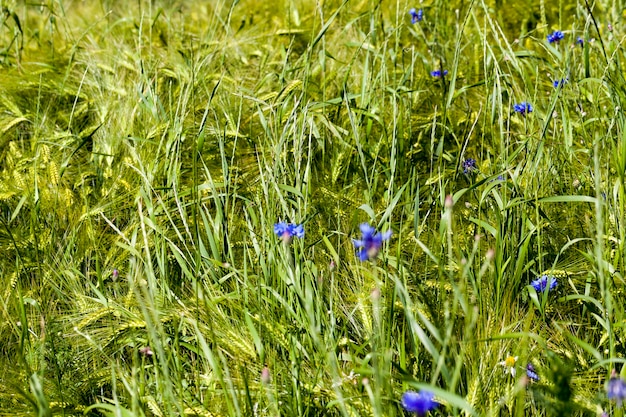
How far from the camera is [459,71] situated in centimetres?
276

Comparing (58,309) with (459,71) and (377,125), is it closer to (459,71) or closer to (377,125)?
(377,125)

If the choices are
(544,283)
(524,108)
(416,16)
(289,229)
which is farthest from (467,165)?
(416,16)

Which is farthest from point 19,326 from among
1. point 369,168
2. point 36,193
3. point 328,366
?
point 369,168

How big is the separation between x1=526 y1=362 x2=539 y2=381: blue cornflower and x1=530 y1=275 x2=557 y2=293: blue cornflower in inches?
7.1

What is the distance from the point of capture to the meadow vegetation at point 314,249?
1.46 metres

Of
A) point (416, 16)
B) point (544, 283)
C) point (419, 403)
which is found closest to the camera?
point (419, 403)

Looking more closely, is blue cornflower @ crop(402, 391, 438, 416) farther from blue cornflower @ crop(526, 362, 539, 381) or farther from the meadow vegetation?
blue cornflower @ crop(526, 362, 539, 381)

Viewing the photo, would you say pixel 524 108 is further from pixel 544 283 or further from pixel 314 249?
pixel 314 249

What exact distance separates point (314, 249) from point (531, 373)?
0.59 m

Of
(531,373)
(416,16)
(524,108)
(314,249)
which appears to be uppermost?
(416,16)

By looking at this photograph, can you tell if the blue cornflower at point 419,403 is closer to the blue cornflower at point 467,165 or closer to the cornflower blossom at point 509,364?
the cornflower blossom at point 509,364

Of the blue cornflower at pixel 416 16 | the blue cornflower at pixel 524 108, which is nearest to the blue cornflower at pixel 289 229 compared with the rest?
the blue cornflower at pixel 524 108

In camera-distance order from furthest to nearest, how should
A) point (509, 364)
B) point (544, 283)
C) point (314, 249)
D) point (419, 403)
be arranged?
point (314, 249) → point (544, 283) → point (509, 364) → point (419, 403)

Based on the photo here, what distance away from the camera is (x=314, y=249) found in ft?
6.21
